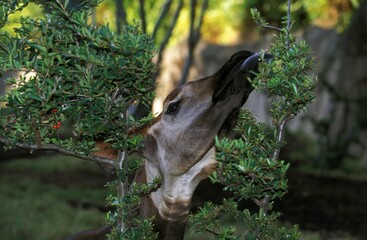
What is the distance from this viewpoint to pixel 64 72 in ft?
11.8

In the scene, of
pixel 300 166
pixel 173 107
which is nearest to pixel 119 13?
pixel 300 166

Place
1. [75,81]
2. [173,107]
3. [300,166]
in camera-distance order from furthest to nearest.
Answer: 1. [300,166]
2. [75,81]
3. [173,107]

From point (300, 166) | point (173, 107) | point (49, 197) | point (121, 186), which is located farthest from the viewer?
point (300, 166)

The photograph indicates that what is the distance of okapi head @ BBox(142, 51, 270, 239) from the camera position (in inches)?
135

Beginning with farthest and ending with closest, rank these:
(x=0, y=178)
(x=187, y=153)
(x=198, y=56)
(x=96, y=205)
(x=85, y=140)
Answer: (x=198, y=56)
(x=0, y=178)
(x=96, y=205)
(x=85, y=140)
(x=187, y=153)

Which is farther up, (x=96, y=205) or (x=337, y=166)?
(x=96, y=205)

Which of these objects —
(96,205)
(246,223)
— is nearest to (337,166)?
(96,205)

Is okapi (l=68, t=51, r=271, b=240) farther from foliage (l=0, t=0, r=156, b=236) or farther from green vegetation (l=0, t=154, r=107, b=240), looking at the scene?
green vegetation (l=0, t=154, r=107, b=240)

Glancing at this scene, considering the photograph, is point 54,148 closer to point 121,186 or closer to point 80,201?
point 121,186

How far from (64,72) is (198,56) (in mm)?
26145

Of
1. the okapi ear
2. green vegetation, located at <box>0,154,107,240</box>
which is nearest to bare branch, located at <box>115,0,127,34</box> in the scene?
green vegetation, located at <box>0,154,107,240</box>

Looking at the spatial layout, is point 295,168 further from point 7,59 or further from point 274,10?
point 7,59

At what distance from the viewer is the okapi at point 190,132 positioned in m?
3.42

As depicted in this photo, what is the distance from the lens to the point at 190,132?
11.4ft
